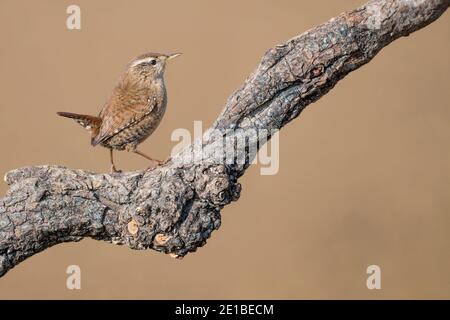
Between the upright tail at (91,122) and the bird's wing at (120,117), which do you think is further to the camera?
the upright tail at (91,122)

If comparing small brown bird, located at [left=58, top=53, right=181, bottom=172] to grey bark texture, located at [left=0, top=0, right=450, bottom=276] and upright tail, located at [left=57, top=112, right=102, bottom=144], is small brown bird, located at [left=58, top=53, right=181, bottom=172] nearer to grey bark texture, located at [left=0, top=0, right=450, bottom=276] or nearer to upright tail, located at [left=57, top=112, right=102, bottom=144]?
upright tail, located at [left=57, top=112, right=102, bottom=144]

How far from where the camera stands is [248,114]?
257 centimetres

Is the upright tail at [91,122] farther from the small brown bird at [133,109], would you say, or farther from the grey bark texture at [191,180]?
the grey bark texture at [191,180]

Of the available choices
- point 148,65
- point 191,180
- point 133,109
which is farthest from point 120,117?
point 191,180

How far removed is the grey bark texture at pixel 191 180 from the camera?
2.42m

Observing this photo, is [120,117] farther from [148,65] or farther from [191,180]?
[191,180]

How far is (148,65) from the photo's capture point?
322 cm

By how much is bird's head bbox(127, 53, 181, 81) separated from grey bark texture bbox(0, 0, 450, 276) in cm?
78

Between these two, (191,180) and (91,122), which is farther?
(91,122)

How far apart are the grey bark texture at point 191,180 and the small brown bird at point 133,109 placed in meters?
0.55

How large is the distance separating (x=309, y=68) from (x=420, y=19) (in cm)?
49

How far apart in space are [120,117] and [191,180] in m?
0.75

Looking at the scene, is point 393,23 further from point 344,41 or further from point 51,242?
point 51,242

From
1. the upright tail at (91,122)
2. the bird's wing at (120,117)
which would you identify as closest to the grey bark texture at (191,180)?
the bird's wing at (120,117)
